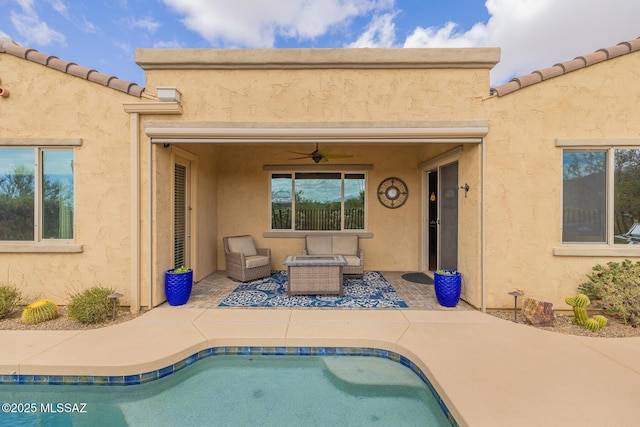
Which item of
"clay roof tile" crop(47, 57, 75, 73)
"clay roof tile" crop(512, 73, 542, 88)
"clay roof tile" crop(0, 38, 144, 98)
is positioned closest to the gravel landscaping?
"clay roof tile" crop(512, 73, 542, 88)

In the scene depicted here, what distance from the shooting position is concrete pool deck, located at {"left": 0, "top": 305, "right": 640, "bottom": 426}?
2.80 m

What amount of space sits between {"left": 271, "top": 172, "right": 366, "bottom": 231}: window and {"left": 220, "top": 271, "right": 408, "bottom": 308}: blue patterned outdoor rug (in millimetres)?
1901

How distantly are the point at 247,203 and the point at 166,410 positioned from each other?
235 inches

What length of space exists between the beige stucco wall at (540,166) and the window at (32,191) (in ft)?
24.3

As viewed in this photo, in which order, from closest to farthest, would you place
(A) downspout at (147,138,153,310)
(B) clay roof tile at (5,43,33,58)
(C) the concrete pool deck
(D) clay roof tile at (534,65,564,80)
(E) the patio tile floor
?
(C) the concrete pool deck, (D) clay roof tile at (534,65,564,80), (B) clay roof tile at (5,43,33,58), (A) downspout at (147,138,153,310), (E) the patio tile floor

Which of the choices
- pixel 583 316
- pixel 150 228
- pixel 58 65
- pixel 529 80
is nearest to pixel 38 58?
pixel 58 65

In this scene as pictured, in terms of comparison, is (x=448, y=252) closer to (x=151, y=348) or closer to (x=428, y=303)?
(x=428, y=303)

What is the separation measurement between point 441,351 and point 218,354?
292cm

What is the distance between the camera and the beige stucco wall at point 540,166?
499cm

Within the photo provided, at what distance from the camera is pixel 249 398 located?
10.8 feet

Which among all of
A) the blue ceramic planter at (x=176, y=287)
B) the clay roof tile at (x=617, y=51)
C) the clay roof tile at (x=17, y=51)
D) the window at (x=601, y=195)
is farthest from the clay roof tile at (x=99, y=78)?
the clay roof tile at (x=617, y=51)

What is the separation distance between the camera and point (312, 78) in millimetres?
5234

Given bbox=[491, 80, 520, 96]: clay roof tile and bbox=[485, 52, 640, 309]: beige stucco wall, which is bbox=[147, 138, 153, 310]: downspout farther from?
bbox=[491, 80, 520, 96]: clay roof tile

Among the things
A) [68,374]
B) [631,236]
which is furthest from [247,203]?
[631,236]
